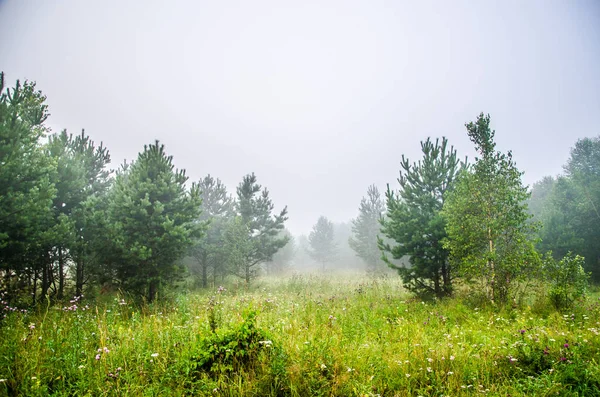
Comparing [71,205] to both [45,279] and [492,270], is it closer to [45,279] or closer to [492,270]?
[45,279]

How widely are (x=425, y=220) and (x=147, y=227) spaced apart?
12.6 meters

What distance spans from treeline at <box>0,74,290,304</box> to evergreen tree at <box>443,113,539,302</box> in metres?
11.5

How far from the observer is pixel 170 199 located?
37.5 ft

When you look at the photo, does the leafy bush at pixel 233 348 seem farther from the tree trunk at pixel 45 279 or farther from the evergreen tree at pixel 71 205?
the tree trunk at pixel 45 279

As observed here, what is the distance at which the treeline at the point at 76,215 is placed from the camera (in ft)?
25.1

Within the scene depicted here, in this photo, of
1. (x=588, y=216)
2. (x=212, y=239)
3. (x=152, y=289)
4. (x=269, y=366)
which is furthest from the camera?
(x=212, y=239)

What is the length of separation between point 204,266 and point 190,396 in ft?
54.6

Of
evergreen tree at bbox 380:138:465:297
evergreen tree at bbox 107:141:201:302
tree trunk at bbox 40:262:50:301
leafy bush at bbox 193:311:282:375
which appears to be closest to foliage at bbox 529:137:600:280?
evergreen tree at bbox 380:138:465:297

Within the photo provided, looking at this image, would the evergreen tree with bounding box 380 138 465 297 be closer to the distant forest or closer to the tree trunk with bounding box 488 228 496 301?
the distant forest

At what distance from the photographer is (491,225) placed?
28.6 ft

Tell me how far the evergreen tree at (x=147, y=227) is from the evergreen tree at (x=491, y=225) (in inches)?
449

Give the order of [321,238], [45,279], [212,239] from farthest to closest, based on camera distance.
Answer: [321,238] < [212,239] < [45,279]

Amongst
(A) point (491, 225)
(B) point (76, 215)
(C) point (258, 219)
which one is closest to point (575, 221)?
(A) point (491, 225)

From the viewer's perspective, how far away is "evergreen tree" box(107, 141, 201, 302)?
9992 mm
